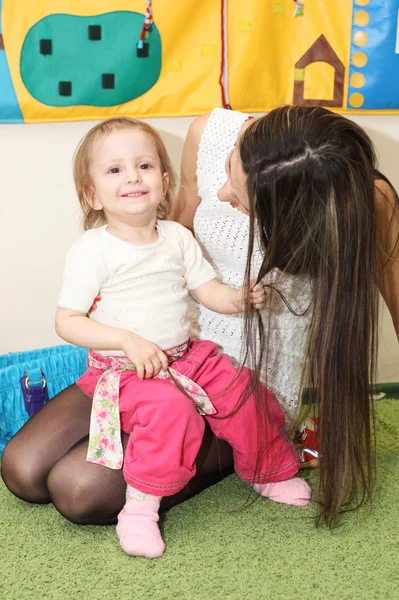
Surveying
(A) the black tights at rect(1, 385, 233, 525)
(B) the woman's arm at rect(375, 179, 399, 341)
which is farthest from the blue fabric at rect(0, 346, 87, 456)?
(B) the woman's arm at rect(375, 179, 399, 341)

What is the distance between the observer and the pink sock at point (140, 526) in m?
1.09

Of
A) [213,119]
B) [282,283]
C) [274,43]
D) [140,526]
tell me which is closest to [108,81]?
[213,119]

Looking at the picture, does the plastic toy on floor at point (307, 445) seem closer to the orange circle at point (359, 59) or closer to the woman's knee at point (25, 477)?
the woman's knee at point (25, 477)

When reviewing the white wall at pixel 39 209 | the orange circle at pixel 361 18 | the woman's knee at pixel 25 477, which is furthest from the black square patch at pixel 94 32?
the woman's knee at pixel 25 477

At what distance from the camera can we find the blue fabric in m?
1.43

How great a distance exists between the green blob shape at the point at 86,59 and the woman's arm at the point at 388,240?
1.89 feet

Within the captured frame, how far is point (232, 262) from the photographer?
1.34m

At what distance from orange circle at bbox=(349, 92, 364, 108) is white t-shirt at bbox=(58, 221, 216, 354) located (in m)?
0.58

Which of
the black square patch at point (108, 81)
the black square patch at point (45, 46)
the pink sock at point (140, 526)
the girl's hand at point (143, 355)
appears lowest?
the pink sock at point (140, 526)

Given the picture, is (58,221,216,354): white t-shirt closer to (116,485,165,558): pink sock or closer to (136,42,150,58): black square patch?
(116,485,165,558): pink sock

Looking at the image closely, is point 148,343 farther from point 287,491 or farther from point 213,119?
point 213,119

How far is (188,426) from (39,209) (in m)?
0.70

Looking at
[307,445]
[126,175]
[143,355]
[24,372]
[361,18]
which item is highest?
[361,18]

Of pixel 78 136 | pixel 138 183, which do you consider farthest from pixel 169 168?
pixel 78 136
